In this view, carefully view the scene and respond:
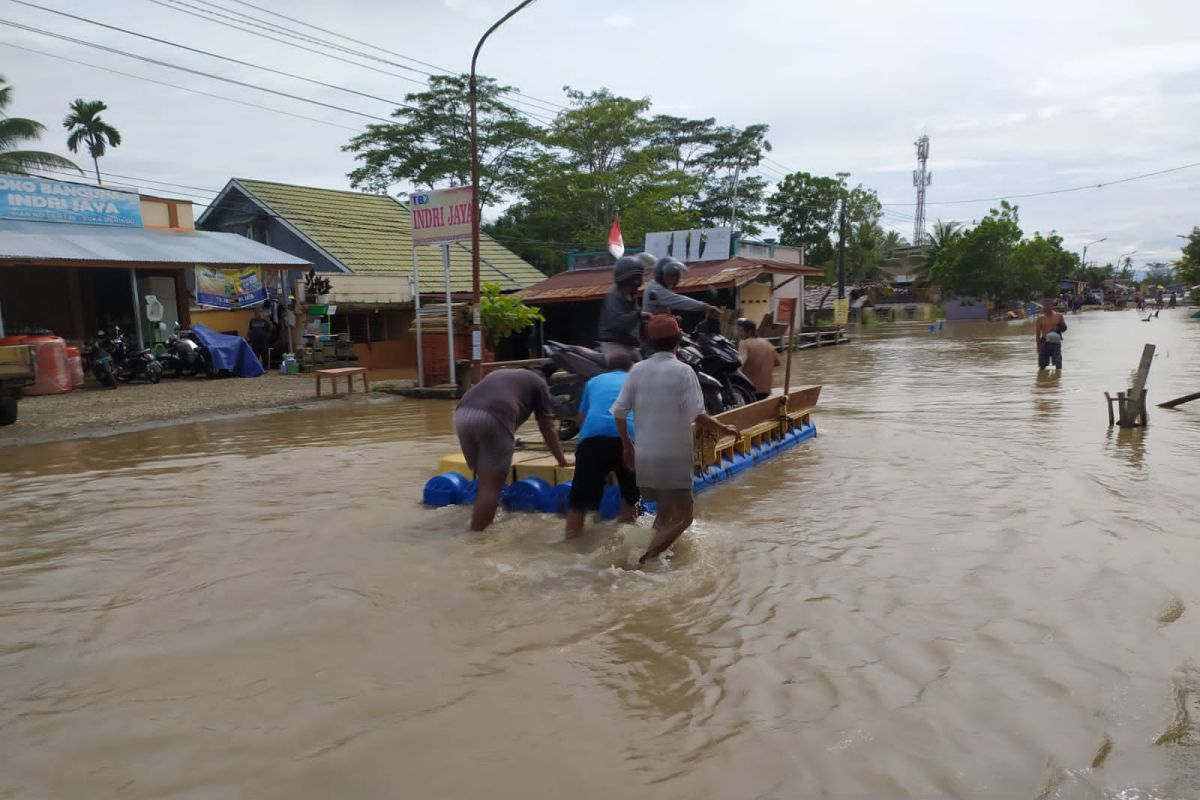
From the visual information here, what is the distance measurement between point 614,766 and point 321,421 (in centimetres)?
1127

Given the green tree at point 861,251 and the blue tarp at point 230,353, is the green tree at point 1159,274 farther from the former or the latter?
the blue tarp at point 230,353

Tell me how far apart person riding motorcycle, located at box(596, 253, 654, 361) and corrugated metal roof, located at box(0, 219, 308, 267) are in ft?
44.5

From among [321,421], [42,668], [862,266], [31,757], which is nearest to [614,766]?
[31,757]

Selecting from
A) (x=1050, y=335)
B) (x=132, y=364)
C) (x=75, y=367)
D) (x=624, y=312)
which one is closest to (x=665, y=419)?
(x=624, y=312)

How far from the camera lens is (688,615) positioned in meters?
4.66

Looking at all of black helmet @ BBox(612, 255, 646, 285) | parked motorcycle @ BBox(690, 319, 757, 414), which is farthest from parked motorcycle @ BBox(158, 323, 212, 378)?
black helmet @ BBox(612, 255, 646, 285)

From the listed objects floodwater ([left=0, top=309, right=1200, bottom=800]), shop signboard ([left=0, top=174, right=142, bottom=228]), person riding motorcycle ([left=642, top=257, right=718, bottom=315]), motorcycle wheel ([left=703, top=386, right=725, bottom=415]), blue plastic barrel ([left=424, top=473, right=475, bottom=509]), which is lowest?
floodwater ([left=0, top=309, right=1200, bottom=800])

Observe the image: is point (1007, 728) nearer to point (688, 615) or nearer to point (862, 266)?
point (688, 615)

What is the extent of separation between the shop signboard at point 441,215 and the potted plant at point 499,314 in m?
1.55

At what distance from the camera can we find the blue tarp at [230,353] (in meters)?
18.8

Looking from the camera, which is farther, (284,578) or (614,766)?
(284,578)

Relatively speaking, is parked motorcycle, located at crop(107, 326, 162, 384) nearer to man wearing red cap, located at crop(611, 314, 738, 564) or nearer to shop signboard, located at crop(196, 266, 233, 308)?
shop signboard, located at crop(196, 266, 233, 308)

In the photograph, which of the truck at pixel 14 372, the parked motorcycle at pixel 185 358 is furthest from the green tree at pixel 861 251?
the truck at pixel 14 372

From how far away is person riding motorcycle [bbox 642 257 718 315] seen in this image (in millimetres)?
7348
